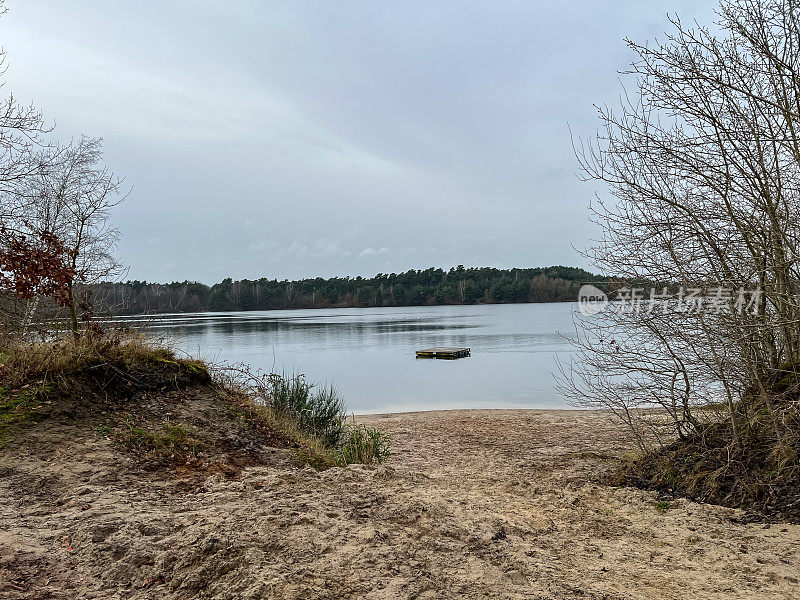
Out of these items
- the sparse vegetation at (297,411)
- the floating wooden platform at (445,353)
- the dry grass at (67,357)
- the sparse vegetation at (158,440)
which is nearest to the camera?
the sparse vegetation at (158,440)

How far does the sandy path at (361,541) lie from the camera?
3.48 metres

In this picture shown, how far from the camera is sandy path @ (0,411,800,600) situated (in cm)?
348

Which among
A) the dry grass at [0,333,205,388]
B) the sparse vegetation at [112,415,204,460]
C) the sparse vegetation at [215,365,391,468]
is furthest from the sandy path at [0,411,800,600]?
the sparse vegetation at [215,365,391,468]

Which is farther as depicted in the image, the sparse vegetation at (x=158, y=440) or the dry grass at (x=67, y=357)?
the dry grass at (x=67, y=357)

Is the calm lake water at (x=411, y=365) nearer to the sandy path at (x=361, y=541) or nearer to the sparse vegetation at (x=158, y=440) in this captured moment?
the sparse vegetation at (x=158, y=440)

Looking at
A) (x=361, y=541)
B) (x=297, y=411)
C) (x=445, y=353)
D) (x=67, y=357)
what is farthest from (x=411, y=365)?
(x=361, y=541)

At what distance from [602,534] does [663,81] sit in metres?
5.26

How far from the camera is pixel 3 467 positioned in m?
5.02

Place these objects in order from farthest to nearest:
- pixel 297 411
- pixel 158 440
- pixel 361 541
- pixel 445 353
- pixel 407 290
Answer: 1. pixel 407 290
2. pixel 445 353
3. pixel 297 411
4. pixel 158 440
5. pixel 361 541

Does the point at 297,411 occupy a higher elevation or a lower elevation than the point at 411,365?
higher

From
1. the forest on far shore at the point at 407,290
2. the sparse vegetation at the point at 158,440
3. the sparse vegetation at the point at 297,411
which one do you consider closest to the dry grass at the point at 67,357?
the sparse vegetation at the point at 158,440

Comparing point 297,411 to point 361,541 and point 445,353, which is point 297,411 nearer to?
point 361,541

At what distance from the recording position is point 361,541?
410 centimetres

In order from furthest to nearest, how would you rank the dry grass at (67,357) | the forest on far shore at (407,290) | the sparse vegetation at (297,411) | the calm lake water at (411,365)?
the forest on far shore at (407,290) → the calm lake water at (411,365) → the sparse vegetation at (297,411) → the dry grass at (67,357)
